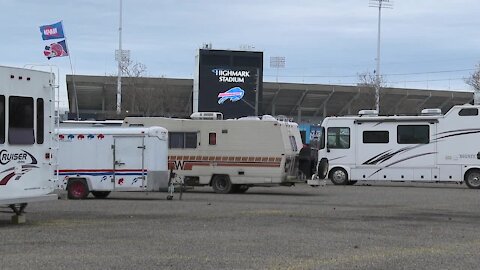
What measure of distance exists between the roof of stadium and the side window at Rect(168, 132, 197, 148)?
109 ft

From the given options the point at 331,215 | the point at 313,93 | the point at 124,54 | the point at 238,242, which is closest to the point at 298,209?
the point at 331,215

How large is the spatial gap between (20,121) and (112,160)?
8124mm

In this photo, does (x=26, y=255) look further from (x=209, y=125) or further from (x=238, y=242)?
(x=209, y=125)

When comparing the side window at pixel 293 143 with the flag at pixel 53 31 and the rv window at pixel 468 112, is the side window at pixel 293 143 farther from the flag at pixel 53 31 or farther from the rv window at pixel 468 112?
the flag at pixel 53 31

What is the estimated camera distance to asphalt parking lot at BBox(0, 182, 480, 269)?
904 cm

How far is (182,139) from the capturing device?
24734 mm

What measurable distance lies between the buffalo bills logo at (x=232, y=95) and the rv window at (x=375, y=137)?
145ft

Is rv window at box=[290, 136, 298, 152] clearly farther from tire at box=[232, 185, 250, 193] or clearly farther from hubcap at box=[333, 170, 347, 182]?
hubcap at box=[333, 170, 347, 182]

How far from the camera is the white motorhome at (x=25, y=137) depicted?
12734 mm

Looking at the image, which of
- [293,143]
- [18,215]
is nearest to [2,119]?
[18,215]

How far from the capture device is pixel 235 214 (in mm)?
15695

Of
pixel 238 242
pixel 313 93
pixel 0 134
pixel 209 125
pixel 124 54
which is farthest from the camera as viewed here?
pixel 313 93

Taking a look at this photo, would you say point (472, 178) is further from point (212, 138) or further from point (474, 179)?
point (212, 138)

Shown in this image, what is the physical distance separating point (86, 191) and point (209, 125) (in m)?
5.41
